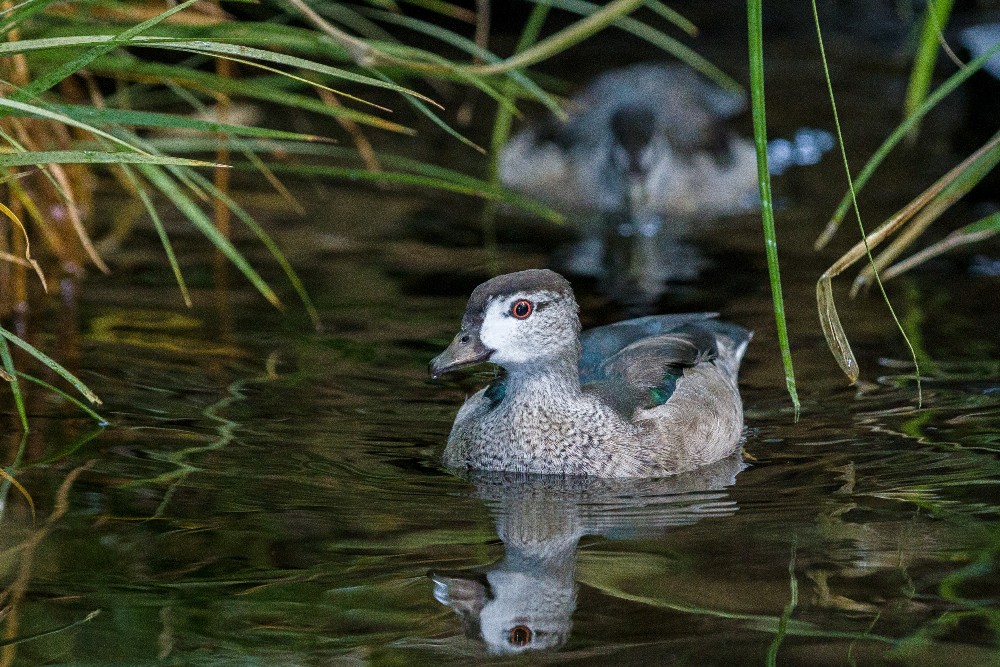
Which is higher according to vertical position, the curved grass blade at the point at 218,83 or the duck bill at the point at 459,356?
the curved grass blade at the point at 218,83

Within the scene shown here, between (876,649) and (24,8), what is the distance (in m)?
2.94

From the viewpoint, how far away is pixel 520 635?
4.08 m

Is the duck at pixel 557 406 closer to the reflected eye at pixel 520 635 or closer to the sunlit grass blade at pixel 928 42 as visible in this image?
the reflected eye at pixel 520 635

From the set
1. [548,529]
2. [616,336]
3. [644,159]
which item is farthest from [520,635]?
[644,159]

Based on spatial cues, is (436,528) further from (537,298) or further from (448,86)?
(448,86)

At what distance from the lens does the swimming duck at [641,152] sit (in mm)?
10867

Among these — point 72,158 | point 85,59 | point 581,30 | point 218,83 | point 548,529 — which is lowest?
point 548,529

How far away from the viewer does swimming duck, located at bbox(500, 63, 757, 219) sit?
428 inches

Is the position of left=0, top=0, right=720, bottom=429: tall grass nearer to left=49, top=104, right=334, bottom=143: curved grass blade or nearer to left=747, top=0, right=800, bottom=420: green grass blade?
left=49, top=104, right=334, bottom=143: curved grass blade

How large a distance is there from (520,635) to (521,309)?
178cm

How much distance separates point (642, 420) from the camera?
230 inches

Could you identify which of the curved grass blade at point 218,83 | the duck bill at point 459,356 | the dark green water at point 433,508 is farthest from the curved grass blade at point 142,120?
the dark green water at point 433,508

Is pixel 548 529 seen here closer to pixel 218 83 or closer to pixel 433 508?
pixel 433 508

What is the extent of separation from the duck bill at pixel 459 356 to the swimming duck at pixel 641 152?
505 cm
